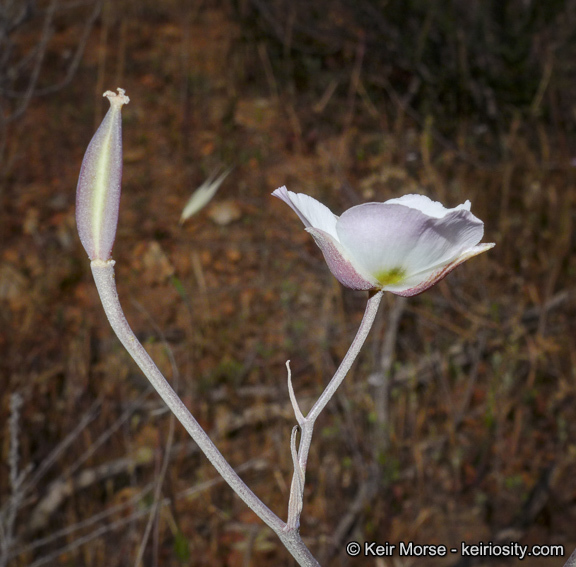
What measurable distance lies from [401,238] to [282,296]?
193 centimetres

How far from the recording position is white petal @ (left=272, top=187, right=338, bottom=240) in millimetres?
438

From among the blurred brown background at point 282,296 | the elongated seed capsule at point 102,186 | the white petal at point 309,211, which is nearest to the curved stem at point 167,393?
the elongated seed capsule at point 102,186

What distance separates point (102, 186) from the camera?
382mm

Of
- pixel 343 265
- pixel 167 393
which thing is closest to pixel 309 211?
pixel 343 265

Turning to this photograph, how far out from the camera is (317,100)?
327 centimetres

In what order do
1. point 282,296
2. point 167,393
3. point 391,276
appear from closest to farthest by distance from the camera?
point 167,393 < point 391,276 < point 282,296

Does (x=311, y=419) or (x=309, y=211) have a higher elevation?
(x=309, y=211)

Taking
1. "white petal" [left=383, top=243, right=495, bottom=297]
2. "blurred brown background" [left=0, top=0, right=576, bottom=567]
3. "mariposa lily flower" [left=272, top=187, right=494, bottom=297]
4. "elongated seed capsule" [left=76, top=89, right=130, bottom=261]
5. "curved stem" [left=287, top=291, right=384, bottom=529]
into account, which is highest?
"elongated seed capsule" [left=76, top=89, right=130, bottom=261]

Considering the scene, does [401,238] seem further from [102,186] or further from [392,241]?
[102,186]

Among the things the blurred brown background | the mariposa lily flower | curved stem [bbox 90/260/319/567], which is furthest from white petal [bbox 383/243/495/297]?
the blurred brown background

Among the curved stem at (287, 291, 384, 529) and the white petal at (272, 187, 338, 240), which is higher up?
the white petal at (272, 187, 338, 240)

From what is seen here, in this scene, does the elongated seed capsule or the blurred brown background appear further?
the blurred brown background

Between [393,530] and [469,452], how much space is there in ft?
1.21

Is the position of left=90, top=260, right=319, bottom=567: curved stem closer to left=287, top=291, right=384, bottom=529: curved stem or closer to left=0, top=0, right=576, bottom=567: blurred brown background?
left=287, top=291, right=384, bottom=529: curved stem
